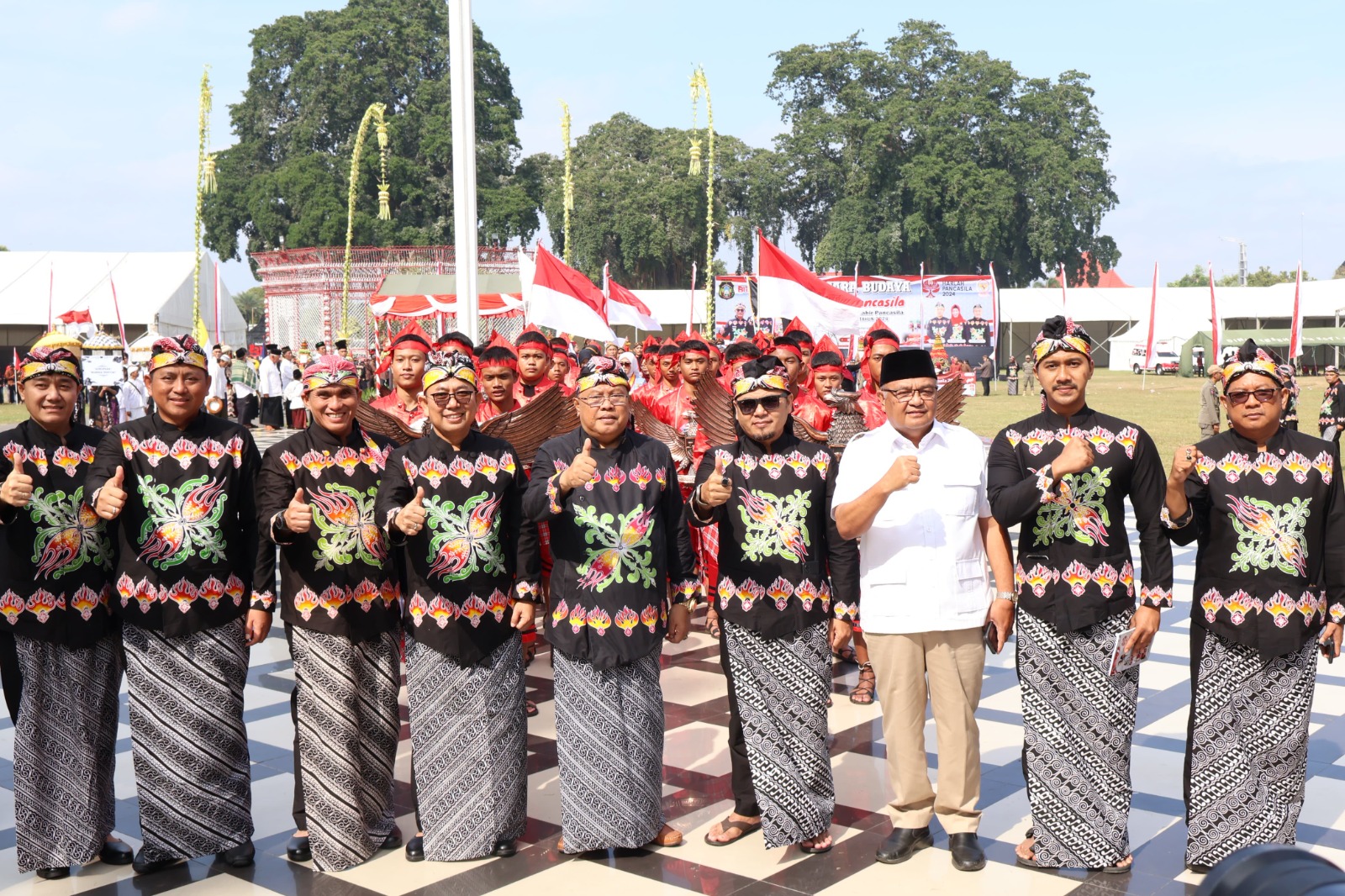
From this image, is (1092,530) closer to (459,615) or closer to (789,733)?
(789,733)

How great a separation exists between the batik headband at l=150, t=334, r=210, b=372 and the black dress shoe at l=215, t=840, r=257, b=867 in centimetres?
151

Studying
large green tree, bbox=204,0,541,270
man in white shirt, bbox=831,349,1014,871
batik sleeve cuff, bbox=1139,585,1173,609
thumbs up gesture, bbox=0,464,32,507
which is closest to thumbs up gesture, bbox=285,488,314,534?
thumbs up gesture, bbox=0,464,32,507

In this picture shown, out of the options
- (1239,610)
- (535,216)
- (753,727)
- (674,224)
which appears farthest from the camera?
(674,224)

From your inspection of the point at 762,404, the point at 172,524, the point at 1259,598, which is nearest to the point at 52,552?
the point at 172,524

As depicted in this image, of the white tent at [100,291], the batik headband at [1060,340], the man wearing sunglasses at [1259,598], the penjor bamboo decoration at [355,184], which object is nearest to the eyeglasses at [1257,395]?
the man wearing sunglasses at [1259,598]

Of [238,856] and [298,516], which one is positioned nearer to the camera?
[298,516]

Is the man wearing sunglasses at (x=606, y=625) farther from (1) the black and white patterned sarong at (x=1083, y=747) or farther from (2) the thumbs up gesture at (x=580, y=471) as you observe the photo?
(1) the black and white patterned sarong at (x=1083, y=747)

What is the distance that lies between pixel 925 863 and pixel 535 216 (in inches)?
1458

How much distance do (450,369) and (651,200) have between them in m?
47.4

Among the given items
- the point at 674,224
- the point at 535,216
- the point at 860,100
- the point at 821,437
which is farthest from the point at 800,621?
the point at 860,100

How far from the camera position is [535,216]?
3959cm

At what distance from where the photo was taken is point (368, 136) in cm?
4116

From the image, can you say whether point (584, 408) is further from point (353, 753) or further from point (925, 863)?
point (925, 863)

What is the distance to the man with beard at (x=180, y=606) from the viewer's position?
388cm
